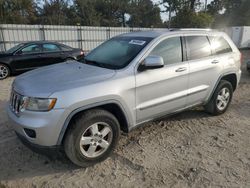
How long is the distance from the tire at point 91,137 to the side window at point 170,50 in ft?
4.08

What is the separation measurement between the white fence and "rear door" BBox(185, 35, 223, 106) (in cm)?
1226

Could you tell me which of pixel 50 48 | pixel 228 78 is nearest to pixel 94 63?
pixel 228 78

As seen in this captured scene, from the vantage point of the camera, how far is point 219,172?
2695 millimetres

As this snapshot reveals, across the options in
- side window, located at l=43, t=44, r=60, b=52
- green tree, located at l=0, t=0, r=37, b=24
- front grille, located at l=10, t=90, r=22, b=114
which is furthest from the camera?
green tree, located at l=0, t=0, r=37, b=24

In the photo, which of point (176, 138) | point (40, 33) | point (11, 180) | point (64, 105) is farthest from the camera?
point (40, 33)

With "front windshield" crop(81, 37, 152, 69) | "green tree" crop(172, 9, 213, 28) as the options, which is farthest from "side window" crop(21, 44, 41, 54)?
"green tree" crop(172, 9, 213, 28)

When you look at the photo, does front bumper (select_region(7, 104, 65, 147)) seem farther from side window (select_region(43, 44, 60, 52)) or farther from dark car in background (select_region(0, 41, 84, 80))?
side window (select_region(43, 44, 60, 52))

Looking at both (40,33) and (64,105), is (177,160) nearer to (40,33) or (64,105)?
(64,105)

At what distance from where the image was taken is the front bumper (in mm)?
2369

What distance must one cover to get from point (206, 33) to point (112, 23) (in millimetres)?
40351

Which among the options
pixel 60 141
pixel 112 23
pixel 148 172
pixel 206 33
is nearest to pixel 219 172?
pixel 148 172

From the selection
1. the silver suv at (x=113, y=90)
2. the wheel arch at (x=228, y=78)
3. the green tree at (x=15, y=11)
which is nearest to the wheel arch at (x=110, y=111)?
the silver suv at (x=113, y=90)

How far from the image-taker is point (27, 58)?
308 inches

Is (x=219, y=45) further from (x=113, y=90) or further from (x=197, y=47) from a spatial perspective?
(x=113, y=90)
